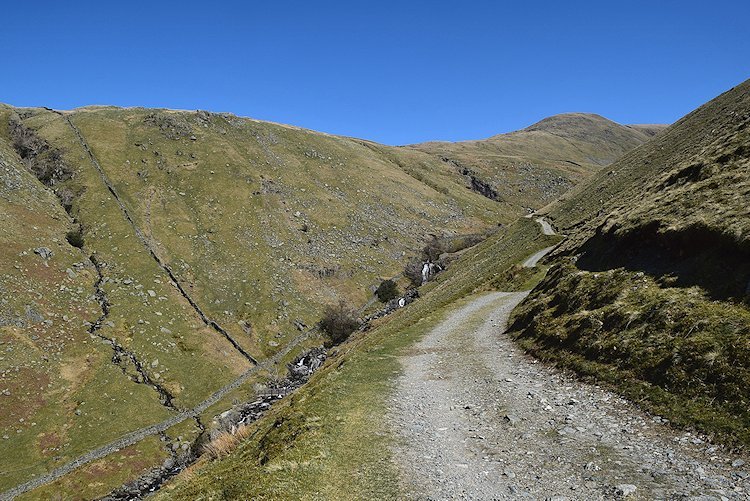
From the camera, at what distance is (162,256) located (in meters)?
88.0

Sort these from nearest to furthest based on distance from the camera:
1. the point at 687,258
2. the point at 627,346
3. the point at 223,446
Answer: the point at 627,346, the point at 223,446, the point at 687,258

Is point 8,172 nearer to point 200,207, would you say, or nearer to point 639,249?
point 200,207

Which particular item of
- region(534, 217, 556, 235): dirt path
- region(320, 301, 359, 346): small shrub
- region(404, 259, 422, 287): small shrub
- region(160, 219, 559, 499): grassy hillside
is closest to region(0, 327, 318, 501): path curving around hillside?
region(320, 301, 359, 346): small shrub

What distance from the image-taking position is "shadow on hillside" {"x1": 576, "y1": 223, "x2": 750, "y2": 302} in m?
16.9

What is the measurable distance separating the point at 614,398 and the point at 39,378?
71.7m

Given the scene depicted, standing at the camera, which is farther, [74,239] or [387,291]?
[387,291]

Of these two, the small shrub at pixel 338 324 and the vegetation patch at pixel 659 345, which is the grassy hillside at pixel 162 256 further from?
the vegetation patch at pixel 659 345

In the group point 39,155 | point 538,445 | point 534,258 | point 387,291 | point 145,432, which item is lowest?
point 145,432

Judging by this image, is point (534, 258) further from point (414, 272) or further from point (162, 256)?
point (162, 256)

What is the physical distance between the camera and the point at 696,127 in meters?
71.4

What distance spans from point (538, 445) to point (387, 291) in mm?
77645

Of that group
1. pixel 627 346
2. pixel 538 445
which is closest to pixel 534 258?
pixel 627 346

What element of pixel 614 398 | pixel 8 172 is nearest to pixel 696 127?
pixel 614 398

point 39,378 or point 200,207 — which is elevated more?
point 200,207
